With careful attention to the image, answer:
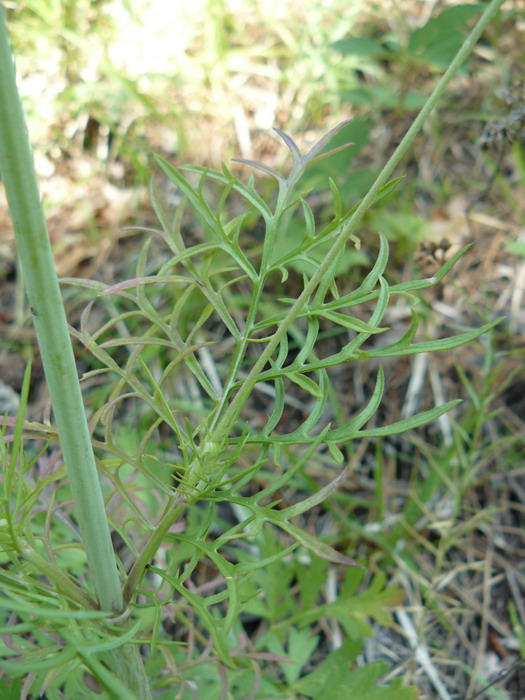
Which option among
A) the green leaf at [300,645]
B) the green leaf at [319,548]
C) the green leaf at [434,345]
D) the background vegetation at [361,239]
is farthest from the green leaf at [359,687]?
the green leaf at [434,345]

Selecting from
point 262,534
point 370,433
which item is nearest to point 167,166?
point 370,433

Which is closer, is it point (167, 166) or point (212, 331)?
point (167, 166)

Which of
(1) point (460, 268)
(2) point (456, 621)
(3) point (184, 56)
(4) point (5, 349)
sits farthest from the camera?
(3) point (184, 56)

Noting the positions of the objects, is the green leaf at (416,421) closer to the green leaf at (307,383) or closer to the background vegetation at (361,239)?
the green leaf at (307,383)

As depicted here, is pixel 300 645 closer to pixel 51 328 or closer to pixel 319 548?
pixel 319 548

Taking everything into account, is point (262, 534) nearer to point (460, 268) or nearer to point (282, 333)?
point (282, 333)

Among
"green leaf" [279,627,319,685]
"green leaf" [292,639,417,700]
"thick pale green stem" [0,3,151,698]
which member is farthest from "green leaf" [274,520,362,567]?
"green leaf" [279,627,319,685]

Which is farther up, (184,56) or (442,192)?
(184,56)
